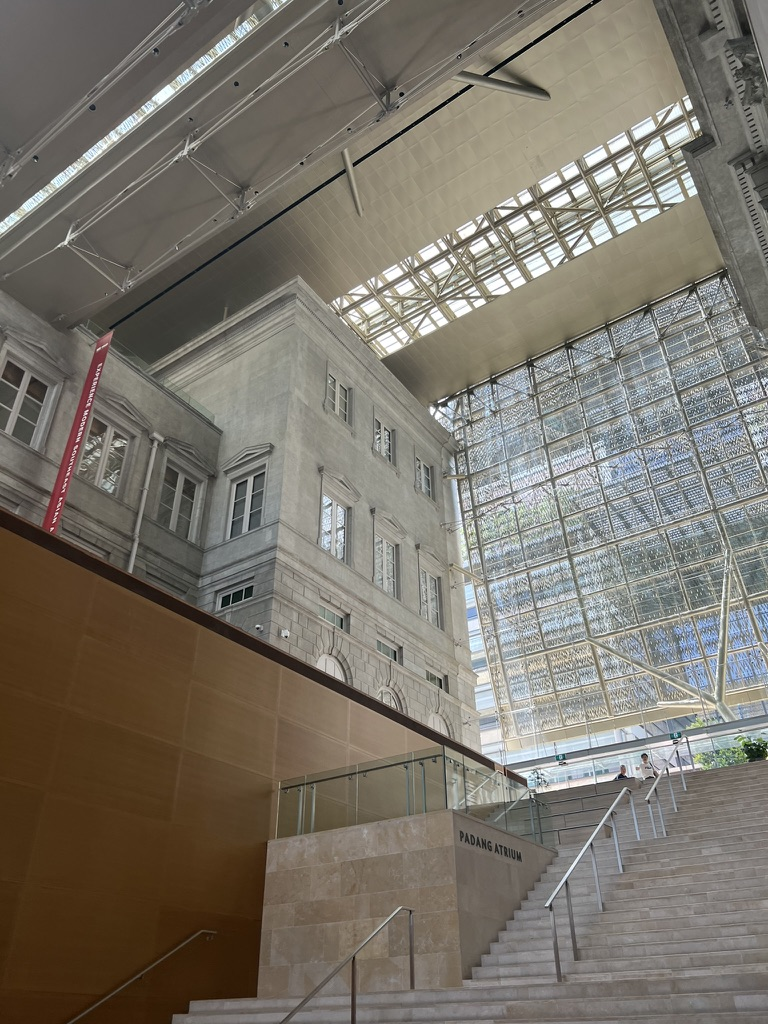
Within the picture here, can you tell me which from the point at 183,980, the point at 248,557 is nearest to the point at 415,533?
the point at 248,557

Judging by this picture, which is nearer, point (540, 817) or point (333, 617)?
point (540, 817)

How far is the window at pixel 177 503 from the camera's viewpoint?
20.2 metres

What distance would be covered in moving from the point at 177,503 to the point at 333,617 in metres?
5.14

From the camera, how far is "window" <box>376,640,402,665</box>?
21469mm

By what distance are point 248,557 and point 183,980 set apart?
1047 cm

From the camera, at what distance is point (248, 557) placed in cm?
1908

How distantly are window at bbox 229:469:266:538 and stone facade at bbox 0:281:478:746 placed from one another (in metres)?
0.06

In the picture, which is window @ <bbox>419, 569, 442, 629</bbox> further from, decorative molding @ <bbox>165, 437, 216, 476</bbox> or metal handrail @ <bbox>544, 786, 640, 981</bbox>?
metal handrail @ <bbox>544, 786, 640, 981</bbox>

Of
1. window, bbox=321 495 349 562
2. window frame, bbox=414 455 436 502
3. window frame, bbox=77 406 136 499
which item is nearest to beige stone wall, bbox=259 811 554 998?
window frame, bbox=77 406 136 499

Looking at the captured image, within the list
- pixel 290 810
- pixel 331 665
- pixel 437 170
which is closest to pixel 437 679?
pixel 331 665

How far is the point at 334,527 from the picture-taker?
2170 cm

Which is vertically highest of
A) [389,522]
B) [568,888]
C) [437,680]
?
[389,522]

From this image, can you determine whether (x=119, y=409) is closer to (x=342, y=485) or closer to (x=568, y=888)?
(x=342, y=485)

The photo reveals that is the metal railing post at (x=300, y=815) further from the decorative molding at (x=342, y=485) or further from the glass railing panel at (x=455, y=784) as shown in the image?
the decorative molding at (x=342, y=485)
